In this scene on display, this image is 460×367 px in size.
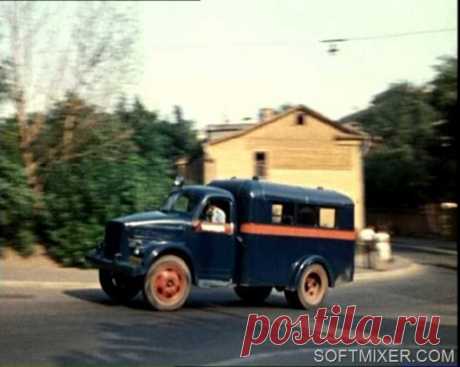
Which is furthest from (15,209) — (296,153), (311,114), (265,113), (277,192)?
(265,113)

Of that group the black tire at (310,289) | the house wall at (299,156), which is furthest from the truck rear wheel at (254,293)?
the house wall at (299,156)

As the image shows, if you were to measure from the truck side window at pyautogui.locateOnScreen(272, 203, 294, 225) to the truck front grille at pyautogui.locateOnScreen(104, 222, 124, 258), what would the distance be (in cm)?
281

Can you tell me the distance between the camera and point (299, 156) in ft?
140

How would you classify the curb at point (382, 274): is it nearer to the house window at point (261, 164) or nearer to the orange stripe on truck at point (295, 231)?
the orange stripe on truck at point (295, 231)

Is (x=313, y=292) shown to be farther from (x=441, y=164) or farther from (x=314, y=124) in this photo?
(x=314, y=124)

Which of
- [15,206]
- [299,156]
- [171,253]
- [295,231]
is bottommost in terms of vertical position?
[171,253]

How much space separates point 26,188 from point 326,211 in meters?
8.56

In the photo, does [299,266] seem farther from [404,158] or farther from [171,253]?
[404,158]

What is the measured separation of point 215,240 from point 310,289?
2317 mm

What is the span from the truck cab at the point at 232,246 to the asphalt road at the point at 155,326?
0.47 metres

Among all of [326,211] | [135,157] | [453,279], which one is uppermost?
[135,157]

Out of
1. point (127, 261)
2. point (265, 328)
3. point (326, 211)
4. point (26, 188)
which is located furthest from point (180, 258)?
point (26, 188)

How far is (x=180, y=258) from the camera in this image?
13.2 m

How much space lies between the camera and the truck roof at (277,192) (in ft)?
45.6
